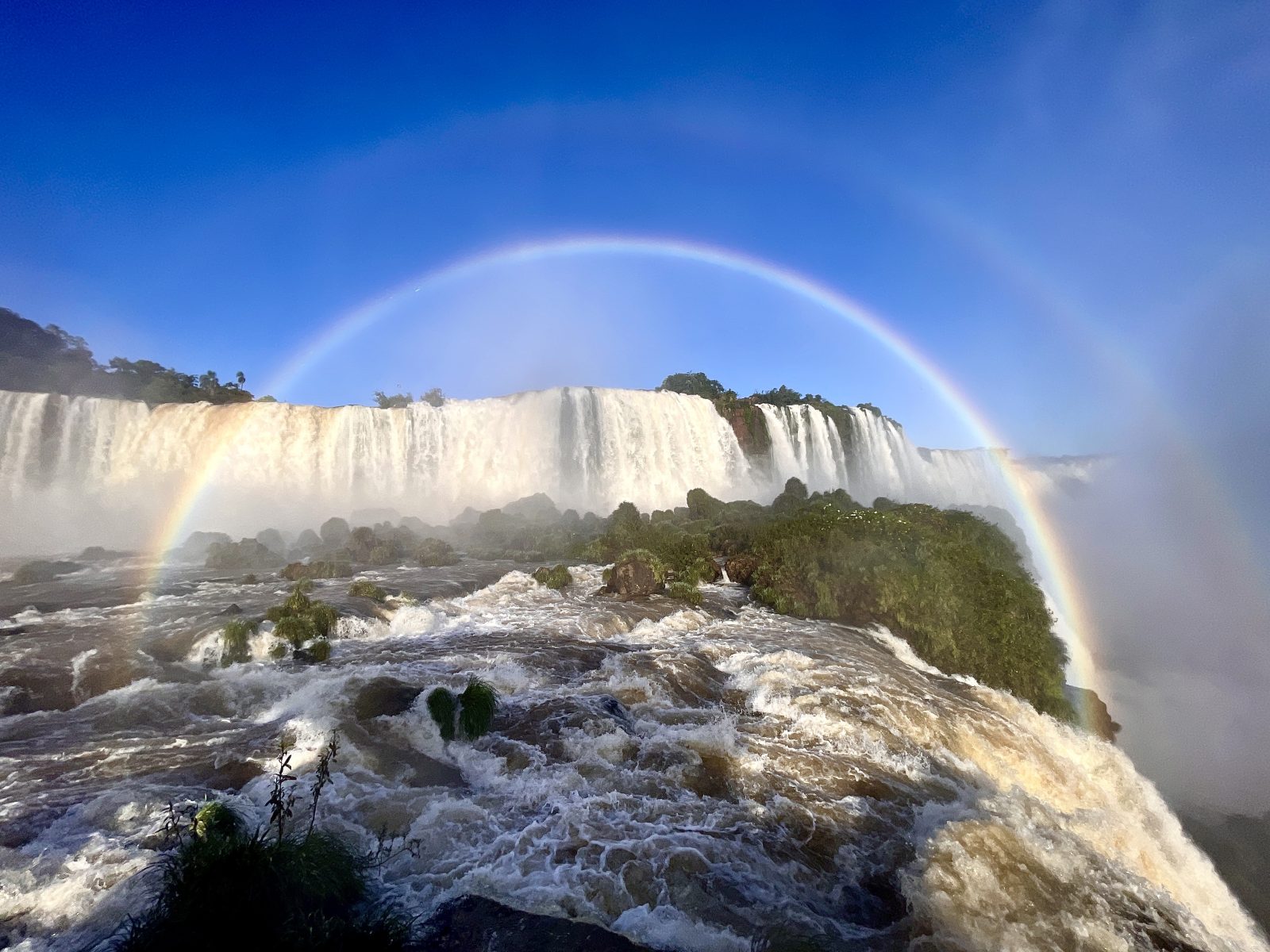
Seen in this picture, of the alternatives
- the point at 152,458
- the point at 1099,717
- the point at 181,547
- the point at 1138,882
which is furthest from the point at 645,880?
the point at 152,458

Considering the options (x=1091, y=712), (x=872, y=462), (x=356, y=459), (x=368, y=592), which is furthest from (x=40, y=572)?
(x=872, y=462)

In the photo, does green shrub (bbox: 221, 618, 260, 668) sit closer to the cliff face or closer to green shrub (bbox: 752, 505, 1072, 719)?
green shrub (bbox: 752, 505, 1072, 719)

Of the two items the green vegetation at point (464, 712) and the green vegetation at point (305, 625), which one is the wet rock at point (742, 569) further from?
the green vegetation at point (305, 625)

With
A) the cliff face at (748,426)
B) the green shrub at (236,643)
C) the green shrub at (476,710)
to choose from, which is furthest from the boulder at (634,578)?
the cliff face at (748,426)

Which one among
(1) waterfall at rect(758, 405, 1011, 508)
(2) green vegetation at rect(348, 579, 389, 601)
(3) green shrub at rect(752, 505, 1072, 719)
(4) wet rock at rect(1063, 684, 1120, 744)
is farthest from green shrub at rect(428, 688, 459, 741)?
(1) waterfall at rect(758, 405, 1011, 508)

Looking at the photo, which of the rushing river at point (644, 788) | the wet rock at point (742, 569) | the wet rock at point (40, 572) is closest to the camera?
the rushing river at point (644, 788)

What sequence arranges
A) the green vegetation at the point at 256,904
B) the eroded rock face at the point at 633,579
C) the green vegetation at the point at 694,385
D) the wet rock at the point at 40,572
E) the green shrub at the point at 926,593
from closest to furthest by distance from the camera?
the green vegetation at the point at 256,904, the green shrub at the point at 926,593, the eroded rock face at the point at 633,579, the wet rock at the point at 40,572, the green vegetation at the point at 694,385

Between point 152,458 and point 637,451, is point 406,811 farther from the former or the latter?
point 152,458
